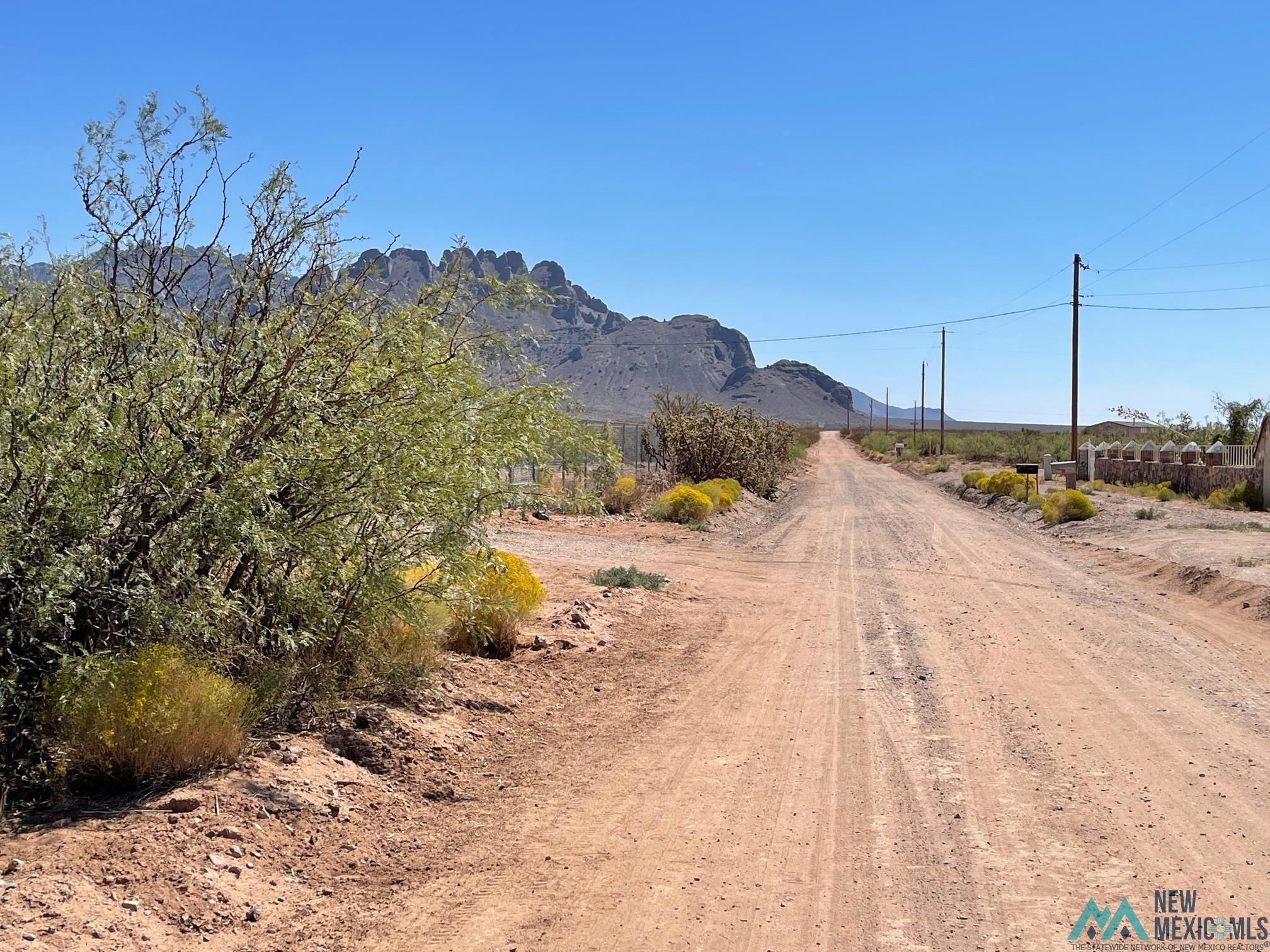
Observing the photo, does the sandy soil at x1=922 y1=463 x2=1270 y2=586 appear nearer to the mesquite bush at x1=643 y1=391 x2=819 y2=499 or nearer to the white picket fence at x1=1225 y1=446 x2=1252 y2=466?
the white picket fence at x1=1225 y1=446 x2=1252 y2=466

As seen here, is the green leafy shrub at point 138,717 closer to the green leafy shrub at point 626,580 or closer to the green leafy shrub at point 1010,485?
the green leafy shrub at point 626,580

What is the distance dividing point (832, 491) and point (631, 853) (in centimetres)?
3857

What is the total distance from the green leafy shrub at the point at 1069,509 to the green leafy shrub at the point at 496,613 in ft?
66.1

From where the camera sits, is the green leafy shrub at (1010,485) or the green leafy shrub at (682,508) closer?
the green leafy shrub at (682,508)

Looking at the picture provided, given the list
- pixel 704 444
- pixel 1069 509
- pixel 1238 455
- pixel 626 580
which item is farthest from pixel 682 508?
pixel 1238 455

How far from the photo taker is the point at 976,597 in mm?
14773

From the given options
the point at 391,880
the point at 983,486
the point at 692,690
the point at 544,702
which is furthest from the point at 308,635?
the point at 983,486

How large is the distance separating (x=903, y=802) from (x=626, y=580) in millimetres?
8759

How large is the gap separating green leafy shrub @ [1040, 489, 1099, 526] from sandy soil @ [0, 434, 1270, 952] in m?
15.0

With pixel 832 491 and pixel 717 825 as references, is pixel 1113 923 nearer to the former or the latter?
pixel 717 825

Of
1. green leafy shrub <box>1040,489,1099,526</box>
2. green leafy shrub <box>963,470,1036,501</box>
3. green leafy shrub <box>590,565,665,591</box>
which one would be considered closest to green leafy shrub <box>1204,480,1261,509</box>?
green leafy shrub <box>1040,489,1099,526</box>

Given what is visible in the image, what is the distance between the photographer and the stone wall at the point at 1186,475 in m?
31.4

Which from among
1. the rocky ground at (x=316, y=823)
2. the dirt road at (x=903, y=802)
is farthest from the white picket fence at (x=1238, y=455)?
the rocky ground at (x=316, y=823)

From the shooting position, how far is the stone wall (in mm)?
31406
